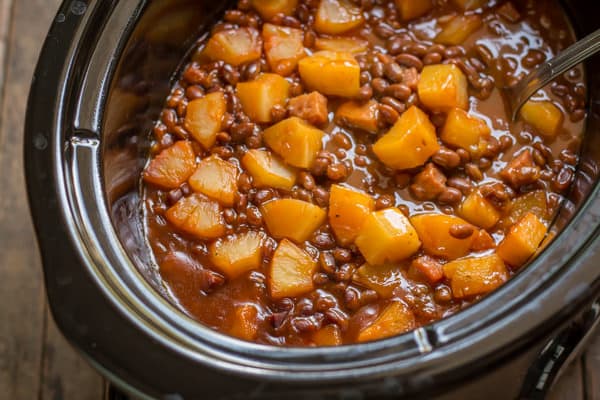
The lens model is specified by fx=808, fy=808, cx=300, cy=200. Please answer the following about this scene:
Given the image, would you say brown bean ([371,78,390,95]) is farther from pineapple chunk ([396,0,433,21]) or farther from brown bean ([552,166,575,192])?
brown bean ([552,166,575,192])

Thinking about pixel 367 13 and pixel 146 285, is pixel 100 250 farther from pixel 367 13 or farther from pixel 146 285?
pixel 367 13

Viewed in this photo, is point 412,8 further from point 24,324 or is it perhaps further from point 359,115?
point 24,324

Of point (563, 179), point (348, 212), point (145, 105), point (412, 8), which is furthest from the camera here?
point (412, 8)

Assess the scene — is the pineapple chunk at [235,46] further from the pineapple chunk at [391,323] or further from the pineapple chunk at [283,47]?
the pineapple chunk at [391,323]

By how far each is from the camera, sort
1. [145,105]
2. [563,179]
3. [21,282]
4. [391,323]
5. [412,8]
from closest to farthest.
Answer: [391,323], [563,179], [145,105], [412,8], [21,282]

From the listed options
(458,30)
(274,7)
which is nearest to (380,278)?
(458,30)

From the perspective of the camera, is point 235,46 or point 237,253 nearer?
point 237,253
